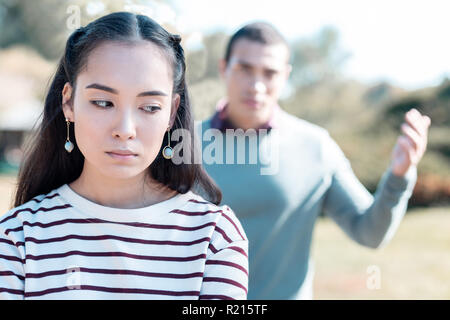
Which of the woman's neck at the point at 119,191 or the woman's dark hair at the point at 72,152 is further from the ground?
the woman's dark hair at the point at 72,152

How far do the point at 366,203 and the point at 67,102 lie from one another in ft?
5.08

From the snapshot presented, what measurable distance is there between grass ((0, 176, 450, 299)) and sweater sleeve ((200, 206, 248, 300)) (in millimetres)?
5142

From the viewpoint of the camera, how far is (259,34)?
2.94m

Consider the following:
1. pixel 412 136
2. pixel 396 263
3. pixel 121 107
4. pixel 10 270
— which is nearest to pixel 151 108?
pixel 121 107

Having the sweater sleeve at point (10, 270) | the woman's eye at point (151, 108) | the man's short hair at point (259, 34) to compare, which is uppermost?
the man's short hair at point (259, 34)

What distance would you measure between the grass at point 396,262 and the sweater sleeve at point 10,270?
538 centimetres

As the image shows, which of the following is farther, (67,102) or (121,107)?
(67,102)

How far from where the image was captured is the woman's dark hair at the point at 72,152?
1.68 metres

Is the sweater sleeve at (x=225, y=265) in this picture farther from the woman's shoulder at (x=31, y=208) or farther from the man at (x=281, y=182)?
the man at (x=281, y=182)

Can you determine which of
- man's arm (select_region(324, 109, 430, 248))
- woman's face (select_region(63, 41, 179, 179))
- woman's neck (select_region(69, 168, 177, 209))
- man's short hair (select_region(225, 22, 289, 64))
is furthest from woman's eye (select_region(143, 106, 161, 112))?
man's short hair (select_region(225, 22, 289, 64))

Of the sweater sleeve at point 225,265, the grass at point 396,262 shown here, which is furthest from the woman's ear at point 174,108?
the grass at point 396,262

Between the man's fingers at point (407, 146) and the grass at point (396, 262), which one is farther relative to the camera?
the grass at point (396, 262)

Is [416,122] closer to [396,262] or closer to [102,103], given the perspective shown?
[102,103]

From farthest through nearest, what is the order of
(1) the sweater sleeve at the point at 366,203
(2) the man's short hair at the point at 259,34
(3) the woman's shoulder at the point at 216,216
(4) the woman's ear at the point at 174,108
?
(2) the man's short hair at the point at 259,34 < (1) the sweater sleeve at the point at 366,203 < (4) the woman's ear at the point at 174,108 < (3) the woman's shoulder at the point at 216,216
